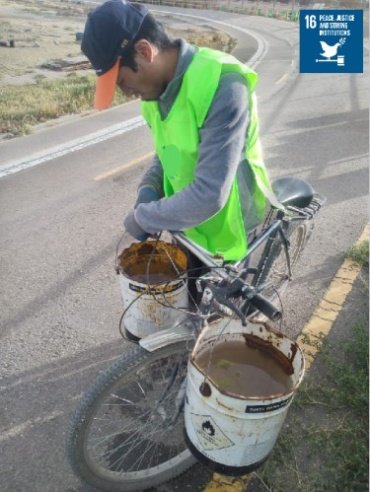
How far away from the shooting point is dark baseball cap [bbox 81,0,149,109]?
6.08 ft

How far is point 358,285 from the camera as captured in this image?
13.7 ft

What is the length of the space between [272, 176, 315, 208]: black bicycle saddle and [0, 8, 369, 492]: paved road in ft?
3.78

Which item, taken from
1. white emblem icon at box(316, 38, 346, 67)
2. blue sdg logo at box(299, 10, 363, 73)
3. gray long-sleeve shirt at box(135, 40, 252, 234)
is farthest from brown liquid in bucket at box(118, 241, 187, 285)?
white emblem icon at box(316, 38, 346, 67)

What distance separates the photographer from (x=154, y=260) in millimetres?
2816

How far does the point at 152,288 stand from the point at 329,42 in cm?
1453

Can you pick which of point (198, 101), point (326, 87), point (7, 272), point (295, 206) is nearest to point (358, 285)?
point (295, 206)

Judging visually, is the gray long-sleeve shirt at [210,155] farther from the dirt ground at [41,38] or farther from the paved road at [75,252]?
the dirt ground at [41,38]

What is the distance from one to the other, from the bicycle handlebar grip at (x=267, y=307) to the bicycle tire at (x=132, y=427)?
0.44m

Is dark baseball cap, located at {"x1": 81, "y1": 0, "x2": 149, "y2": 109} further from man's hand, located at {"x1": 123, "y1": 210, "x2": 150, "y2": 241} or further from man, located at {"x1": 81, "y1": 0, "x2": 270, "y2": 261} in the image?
man's hand, located at {"x1": 123, "y1": 210, "x2": 150, "y2": 241}

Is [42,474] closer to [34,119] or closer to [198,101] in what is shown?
[198,101]

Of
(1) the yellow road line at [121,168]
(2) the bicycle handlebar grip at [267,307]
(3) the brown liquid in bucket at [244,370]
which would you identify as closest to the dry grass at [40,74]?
(1) the yellow road line at [121,168]

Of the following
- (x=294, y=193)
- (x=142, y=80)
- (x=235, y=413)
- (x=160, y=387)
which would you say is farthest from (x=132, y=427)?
(x=142, y=80)

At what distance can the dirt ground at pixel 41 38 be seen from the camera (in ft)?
49.4

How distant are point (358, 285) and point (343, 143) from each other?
4380 mm
